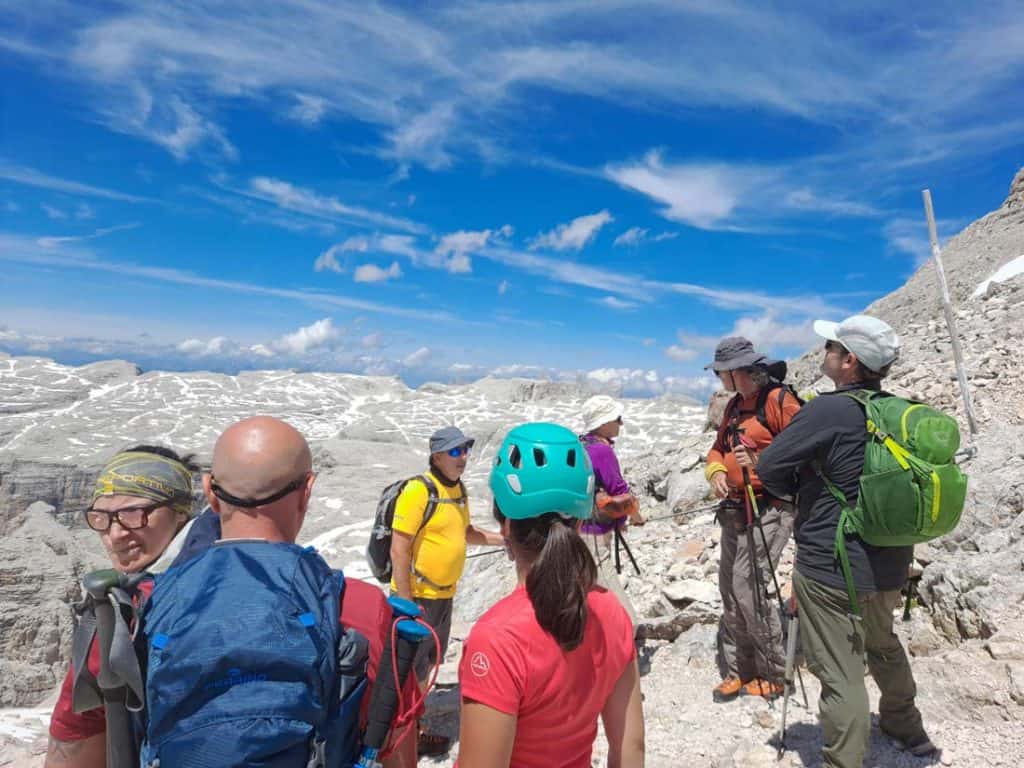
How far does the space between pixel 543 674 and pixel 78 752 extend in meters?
2.00

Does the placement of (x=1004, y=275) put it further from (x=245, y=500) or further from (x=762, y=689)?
(x=245, y=500)

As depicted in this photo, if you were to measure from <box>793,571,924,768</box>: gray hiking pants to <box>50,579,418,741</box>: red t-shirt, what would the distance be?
3541 millimetres

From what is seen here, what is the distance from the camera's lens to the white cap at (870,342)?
16.0ft

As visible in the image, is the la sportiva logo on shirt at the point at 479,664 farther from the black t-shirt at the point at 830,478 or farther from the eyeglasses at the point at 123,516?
the black t-shirt at the point at 830,478

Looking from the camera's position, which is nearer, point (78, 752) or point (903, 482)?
point (78, 752)

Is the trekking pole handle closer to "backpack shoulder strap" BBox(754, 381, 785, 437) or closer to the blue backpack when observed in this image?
the blue backpack

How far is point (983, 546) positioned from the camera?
7652 mm

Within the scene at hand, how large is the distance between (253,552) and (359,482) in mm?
114580

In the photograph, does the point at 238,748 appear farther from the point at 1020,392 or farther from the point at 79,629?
the point at 1020,392

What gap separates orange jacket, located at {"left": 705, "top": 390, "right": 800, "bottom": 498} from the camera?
6.46 metres

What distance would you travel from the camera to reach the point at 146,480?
3.79 metres

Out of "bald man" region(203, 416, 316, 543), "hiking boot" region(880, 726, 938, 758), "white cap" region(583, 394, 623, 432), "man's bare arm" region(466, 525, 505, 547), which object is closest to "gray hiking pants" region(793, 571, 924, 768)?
"hiking boot" region(880, 726, 938, 758)

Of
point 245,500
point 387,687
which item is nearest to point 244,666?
point 387,687

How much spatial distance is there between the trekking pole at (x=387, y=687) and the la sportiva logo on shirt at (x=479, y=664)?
0.25 m
